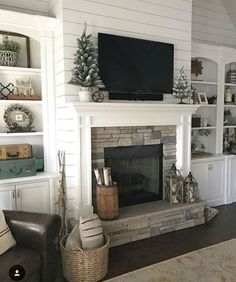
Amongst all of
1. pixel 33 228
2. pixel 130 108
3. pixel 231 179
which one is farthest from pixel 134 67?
pixel 231 179

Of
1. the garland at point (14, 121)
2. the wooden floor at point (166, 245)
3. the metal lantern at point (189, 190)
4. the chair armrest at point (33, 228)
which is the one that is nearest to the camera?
the chair armrest at point (33, 228)

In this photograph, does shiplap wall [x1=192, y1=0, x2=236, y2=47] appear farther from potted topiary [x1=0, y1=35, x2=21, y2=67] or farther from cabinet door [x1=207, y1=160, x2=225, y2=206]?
potted topiary [x1=0, y1=35, x2=21, y2=67]

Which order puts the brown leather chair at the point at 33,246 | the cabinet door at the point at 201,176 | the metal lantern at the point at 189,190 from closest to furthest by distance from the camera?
the brown leather chair at the point at 33,246, the metal lantern at the point at 189,190, the cabinet door at the point at 201,176

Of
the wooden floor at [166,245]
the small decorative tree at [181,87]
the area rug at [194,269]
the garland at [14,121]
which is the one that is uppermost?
the small decorative tree at [181,87]

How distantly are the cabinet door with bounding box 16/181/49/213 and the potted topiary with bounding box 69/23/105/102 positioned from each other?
3.48 feet

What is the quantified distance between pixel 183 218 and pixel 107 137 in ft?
4.61

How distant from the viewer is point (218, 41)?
492cm

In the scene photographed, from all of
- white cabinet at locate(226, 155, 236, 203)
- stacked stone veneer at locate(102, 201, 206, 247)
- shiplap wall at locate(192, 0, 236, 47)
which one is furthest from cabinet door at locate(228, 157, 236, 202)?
shiplap wall at locate(192, 0, 236, 47)

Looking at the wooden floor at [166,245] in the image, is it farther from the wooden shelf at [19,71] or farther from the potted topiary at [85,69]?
the wooden shelf at [19,71]

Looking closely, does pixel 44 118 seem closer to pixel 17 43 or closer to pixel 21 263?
pixel 17 43

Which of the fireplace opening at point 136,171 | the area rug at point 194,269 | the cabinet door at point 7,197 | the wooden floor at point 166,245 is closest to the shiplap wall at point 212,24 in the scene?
the fireplace opening at point 136,171

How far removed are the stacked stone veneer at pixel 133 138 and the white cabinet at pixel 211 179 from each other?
0.57 m

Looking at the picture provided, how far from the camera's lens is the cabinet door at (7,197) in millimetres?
2963

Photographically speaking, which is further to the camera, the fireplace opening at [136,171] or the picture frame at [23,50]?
the fireplace opening at [136,171]
